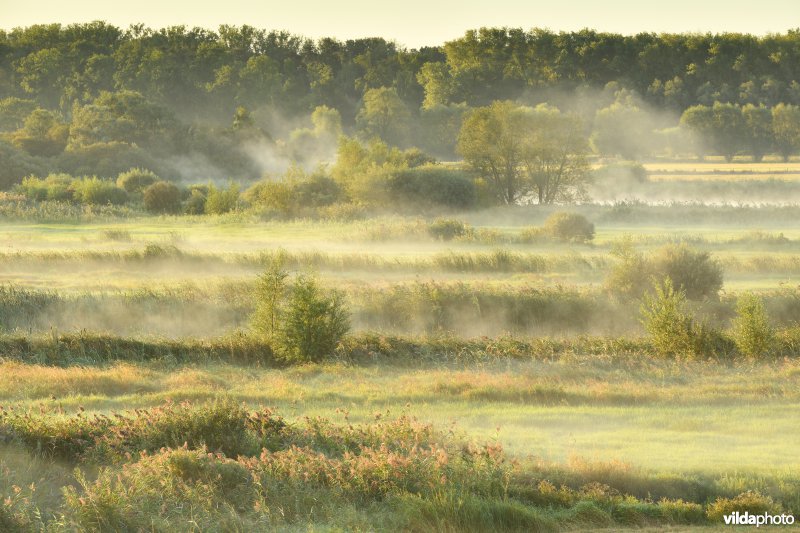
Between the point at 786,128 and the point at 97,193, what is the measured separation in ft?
190

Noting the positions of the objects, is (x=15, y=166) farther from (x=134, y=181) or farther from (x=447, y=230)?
(x=447, y=230)

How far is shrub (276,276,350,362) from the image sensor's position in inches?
938

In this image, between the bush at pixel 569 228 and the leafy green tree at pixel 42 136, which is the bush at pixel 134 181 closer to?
the leafy green tree at pixel 42 136

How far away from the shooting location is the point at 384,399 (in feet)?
62.2

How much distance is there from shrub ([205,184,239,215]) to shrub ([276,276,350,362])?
32.1m

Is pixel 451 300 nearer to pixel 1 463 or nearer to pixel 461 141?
pixel 1 463

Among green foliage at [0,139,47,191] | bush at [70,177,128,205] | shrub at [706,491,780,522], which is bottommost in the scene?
shrub at [706,491,780,522]

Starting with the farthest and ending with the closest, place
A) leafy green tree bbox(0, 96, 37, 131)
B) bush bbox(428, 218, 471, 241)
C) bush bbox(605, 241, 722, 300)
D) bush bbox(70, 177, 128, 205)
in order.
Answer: leafy green tree bbox(0, 96, 37, 131), bush bbox(70, 177, 128, 205), bush bbox(428, 218, 471, 241), bush bbox(605, 241, 722, 300)

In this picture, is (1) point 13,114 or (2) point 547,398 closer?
(2) point 547,398

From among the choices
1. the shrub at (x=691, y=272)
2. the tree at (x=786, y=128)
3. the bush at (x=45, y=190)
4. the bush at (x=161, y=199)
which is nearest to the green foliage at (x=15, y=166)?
the bush at (x=45, y=190)

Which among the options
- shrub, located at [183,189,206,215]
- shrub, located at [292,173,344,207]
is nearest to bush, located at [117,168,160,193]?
shrub, located at [183,189,206,215]

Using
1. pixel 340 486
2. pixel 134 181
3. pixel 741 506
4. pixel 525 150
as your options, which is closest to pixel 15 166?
pixel 134 181

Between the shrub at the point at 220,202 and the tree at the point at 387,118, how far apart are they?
40231 millimetres

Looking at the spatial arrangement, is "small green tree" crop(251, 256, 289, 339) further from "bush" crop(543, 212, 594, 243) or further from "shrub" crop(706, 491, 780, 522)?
"bush" crop(543, 212, 594, 243)
